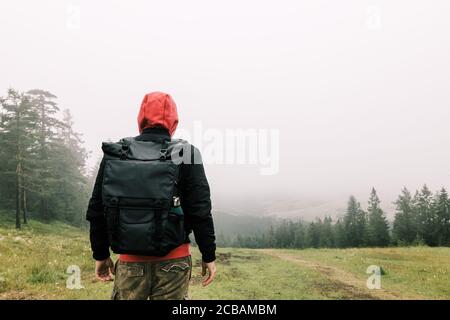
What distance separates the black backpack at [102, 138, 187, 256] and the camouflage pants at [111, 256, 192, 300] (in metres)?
0.25

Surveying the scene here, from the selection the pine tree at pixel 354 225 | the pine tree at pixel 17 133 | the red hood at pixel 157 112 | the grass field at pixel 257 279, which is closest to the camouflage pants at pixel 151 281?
the red hood at pixel 157 112

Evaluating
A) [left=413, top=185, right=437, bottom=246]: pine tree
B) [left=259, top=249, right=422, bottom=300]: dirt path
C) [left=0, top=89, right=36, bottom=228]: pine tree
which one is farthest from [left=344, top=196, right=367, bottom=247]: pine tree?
[left=0, top=89, right=36, bottom=228]: pine tree

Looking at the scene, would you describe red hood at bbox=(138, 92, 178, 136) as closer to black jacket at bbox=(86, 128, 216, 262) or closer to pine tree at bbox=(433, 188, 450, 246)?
black jacket at bbox=(86, 128, 216, 262)

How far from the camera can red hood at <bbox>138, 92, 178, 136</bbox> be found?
4.16 metres

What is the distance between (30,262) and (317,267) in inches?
521

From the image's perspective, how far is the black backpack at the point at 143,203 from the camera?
3.71 meters

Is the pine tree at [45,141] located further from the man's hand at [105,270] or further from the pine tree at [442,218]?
the pine tree at [442,218]

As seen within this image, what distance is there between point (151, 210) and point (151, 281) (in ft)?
2.81

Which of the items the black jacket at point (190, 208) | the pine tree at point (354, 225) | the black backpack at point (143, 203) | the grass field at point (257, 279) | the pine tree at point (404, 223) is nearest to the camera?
the black backpack at point (143, 203)

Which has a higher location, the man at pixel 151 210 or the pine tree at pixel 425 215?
the man at pixel 151 210

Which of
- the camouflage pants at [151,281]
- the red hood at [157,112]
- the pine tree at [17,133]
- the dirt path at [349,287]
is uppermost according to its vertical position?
the pine tree at [17,133]

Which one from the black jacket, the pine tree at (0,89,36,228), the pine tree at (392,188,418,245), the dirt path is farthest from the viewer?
the pine tree at (392,188,418,245)

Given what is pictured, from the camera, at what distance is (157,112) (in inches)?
164
